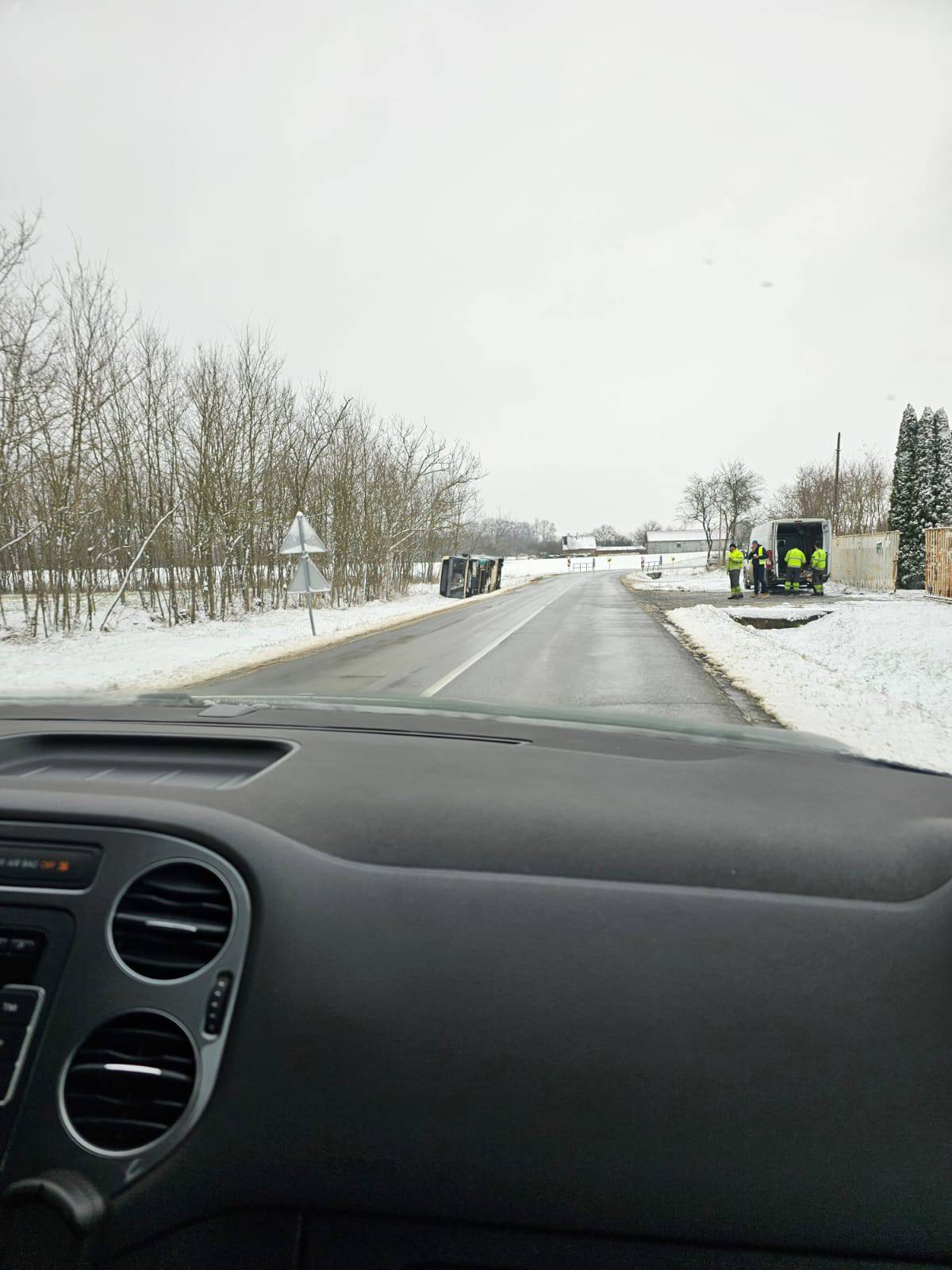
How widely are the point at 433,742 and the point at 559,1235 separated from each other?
124 centimetres

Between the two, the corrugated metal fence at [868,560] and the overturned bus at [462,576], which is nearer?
the corrugated metal fence at [868,560]

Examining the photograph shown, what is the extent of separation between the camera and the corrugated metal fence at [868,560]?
31297 millimetres

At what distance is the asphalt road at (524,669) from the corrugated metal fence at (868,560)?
1608cm

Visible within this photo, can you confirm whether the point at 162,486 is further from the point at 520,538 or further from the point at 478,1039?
the point at 520,538

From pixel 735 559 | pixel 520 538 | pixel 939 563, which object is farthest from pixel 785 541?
pixel 520 538

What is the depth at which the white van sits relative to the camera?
102ft

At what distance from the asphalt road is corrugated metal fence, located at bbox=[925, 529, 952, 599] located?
1100 cm

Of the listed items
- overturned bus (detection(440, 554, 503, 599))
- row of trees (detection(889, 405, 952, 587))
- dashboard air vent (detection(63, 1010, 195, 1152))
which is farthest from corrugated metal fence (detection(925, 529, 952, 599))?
dashboard air vent (detection(63, 1010, 195, 1152))

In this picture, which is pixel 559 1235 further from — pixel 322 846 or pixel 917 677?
pixel 917 677

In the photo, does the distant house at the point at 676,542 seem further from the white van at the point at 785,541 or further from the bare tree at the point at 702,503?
the white van at the point at 785,541

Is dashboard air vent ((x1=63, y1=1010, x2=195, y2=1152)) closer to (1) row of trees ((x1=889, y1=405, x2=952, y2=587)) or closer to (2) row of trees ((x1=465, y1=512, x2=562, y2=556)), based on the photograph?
(1) row of trees ((x1=889, y1=405, x2=952, y2=587))

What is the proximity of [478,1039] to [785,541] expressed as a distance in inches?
1365

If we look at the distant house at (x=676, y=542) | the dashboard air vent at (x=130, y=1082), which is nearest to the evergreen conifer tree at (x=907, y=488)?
the dashboard air vent at (x=130, y=1082)

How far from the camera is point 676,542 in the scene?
134m
